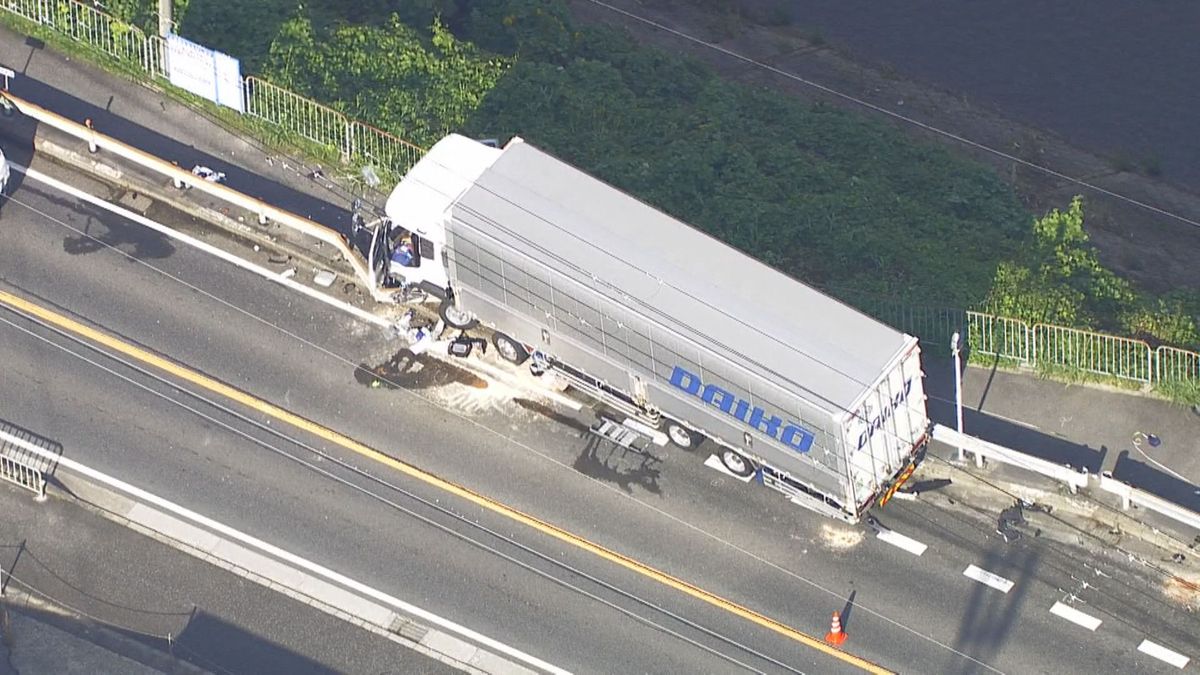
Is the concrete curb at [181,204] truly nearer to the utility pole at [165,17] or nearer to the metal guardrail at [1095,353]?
Answer: the utility pole at [165,17]

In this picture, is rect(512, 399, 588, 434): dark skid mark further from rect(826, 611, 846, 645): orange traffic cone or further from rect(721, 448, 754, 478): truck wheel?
rect(826, 611, 846, 645): orange traffic cone

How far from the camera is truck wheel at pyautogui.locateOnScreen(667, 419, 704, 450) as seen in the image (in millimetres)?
37875

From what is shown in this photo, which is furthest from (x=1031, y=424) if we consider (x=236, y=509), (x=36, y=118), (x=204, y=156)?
(x=36, y=118)

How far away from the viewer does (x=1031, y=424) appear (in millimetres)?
39656

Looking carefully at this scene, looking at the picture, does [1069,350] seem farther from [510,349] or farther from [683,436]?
[510,349]

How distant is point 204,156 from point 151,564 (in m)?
11.6

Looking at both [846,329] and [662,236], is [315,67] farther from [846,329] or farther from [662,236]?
[846,329]

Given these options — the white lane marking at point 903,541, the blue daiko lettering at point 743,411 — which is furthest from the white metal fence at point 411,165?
the blue daiko lettering at point 743,411

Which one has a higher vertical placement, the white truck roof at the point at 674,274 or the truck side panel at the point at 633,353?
the white truck roof at the point at 674,274

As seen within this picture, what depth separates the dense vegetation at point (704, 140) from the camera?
43719mm

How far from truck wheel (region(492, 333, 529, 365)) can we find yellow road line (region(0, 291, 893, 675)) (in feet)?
10.8

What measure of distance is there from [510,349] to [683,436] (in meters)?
4.12

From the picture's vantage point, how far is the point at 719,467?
38.1 meters

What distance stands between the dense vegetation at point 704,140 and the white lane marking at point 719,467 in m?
6.31
